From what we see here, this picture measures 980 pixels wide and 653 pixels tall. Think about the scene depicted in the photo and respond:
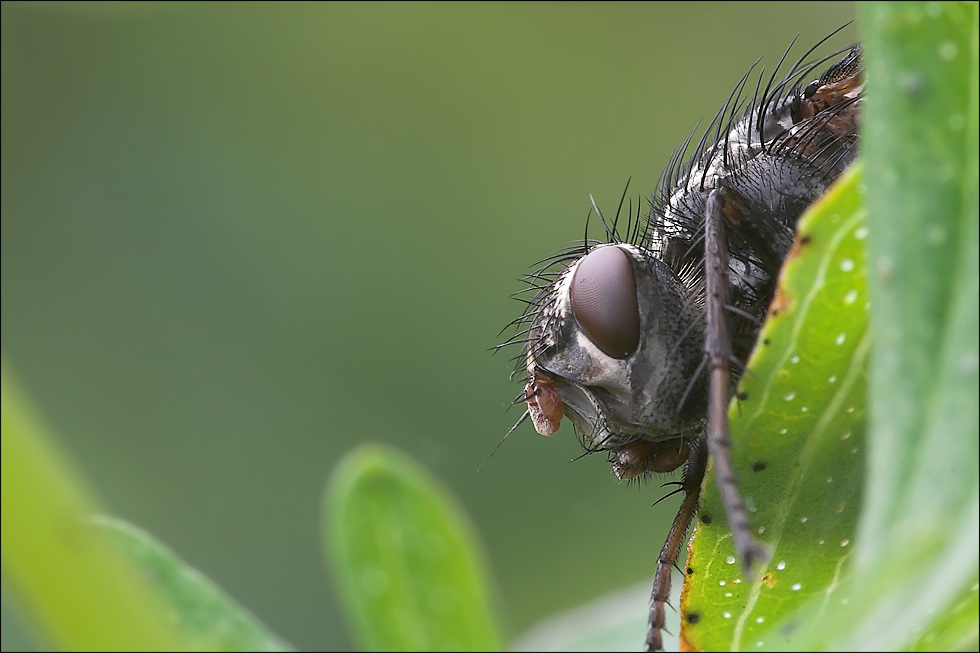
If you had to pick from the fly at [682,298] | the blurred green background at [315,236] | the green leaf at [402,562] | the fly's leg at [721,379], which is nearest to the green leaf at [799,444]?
the fly's leg at [721,379]

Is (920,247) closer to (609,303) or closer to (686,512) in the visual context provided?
(609,303)

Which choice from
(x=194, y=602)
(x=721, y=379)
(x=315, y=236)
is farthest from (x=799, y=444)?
(x=315, y=236)

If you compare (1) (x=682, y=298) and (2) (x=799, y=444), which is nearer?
(2) (x=799, y=444)

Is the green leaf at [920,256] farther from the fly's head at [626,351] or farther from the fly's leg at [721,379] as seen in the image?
the fly's head at [626,351]

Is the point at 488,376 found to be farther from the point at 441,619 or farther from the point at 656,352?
the point at 441,619

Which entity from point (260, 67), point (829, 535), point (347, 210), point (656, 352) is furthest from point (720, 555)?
point (260, 67)

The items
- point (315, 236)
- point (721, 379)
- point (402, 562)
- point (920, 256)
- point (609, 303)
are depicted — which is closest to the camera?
point (920, 256)

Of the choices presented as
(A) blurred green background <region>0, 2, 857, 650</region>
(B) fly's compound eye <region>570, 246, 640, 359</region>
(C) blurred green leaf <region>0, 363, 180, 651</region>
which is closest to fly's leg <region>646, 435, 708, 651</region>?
(B) fly's compound eye <region>570, 246, 640, 359</region>

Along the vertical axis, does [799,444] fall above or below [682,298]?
below
